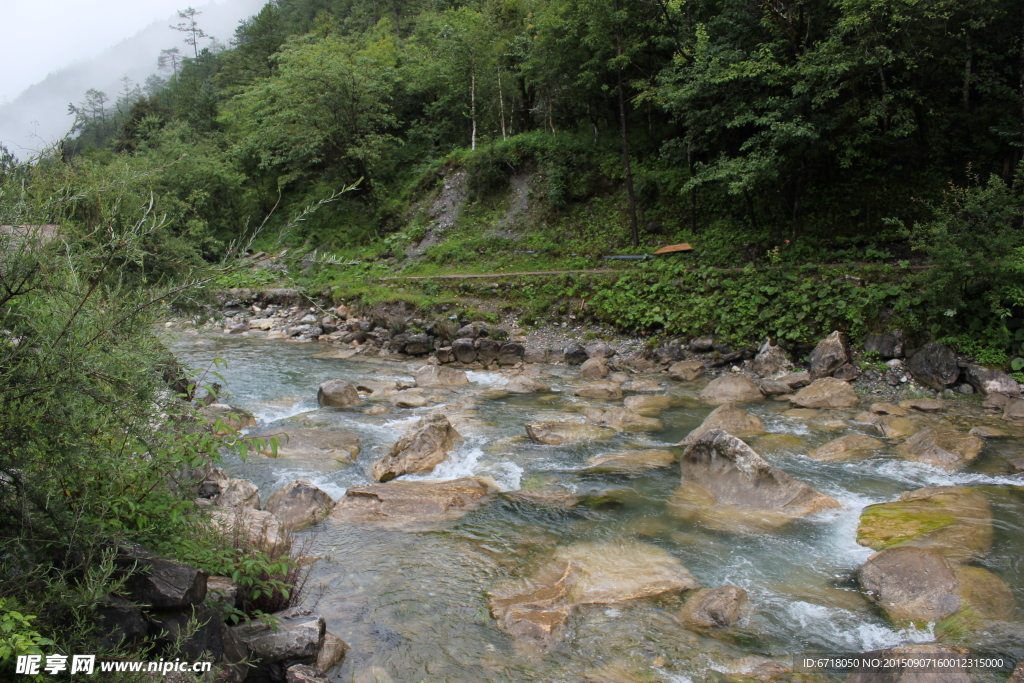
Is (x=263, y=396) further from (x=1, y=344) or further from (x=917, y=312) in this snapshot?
(x=917, y=312)

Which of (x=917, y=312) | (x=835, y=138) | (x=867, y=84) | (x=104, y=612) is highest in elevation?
(x=867, y=84)

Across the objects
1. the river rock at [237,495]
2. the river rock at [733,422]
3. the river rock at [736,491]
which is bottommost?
the river rock at [733,422]

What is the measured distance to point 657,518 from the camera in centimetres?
754

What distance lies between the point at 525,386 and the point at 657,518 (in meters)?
7.07

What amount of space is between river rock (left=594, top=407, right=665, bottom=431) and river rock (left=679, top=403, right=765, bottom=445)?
88 cm

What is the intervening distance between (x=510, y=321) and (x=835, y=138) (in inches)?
438

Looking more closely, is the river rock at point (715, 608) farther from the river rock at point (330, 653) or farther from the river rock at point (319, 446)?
the river rock at point (319, 446)

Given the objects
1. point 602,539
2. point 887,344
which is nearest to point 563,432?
point 602,539

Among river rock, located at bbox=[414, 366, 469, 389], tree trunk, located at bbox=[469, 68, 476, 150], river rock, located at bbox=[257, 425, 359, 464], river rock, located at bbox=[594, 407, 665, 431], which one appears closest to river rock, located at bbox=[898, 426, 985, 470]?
river rock, located at bbox=[594, 407, 665, 431]

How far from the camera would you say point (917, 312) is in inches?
526

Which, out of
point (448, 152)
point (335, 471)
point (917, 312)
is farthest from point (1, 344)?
point (448, 152)

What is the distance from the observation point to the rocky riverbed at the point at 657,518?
5.25m

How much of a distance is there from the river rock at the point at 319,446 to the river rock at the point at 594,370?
22.2ft

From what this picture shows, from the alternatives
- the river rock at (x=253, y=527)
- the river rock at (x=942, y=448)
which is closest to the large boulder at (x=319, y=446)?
the river rock at (x=253, y=527)
